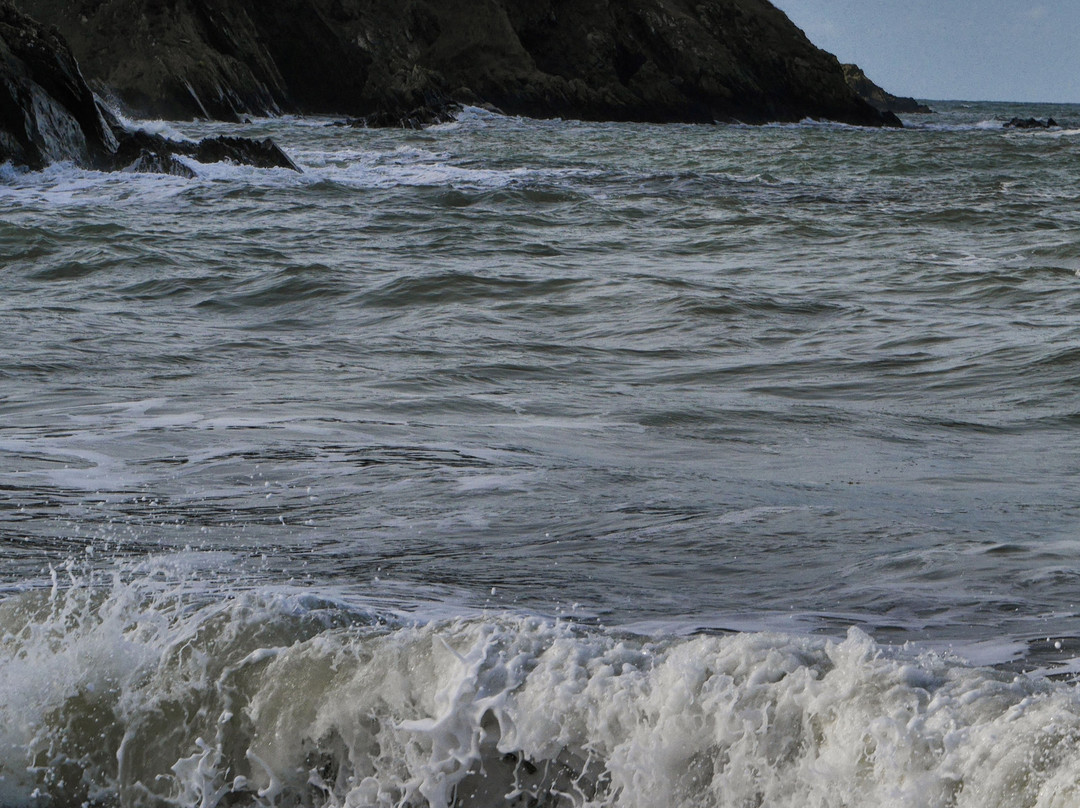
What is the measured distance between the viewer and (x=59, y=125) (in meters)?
19.8

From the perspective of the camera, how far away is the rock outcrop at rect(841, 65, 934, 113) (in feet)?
307

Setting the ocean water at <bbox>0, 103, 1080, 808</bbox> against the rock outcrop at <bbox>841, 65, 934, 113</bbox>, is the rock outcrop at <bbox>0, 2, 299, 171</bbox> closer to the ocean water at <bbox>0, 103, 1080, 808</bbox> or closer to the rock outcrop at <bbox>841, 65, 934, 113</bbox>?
the ocean water at <bbox>0, 103, 1080, 808</bbox>

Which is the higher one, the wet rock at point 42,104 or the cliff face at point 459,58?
the cliff face at point 459,58

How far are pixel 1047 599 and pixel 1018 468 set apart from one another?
1747 millimetres

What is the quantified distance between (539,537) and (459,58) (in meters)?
62.1

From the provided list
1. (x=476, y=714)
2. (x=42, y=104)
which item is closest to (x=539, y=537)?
(x=476, y=714)

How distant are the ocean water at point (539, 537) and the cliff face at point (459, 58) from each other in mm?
39034

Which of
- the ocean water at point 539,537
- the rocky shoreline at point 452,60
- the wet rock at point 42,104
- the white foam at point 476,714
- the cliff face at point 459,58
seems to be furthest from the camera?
the cliff face at point 459,58

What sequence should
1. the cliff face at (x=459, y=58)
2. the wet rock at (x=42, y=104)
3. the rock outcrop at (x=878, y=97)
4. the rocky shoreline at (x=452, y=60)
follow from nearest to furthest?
the wet rock at (x=42, y=104), the rocky shoreline at (x=452, y=60), the cliff face at (x=459, y=58), the rock outcrop at (x=878, y=97)

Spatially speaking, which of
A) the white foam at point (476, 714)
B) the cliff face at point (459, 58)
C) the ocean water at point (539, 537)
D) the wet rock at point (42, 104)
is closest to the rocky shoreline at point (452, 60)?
the cliff face at point (459, 58)

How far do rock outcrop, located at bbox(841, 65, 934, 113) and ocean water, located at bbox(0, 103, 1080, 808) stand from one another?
286ft

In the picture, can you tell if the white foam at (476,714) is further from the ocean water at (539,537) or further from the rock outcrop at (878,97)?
the rock outcrop at (878,97)

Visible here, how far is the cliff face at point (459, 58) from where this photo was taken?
2029 inches

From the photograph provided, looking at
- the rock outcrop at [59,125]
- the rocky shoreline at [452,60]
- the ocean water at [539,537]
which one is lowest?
the ocean water at [539,537]
